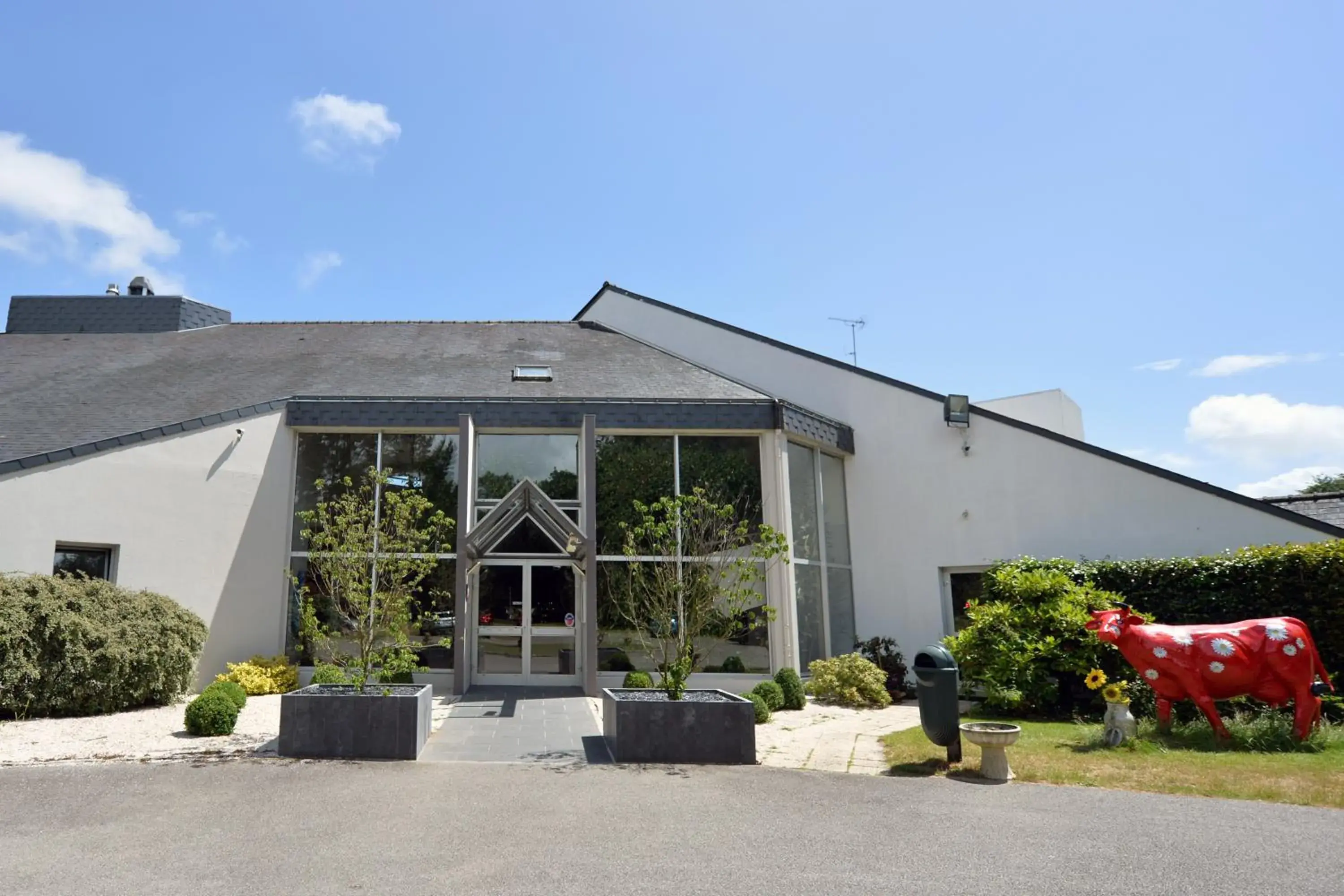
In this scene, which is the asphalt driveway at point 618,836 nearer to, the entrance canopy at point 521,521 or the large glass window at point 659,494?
the entrance canopy at point 521,521

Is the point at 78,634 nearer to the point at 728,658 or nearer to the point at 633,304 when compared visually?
the point at 728,658

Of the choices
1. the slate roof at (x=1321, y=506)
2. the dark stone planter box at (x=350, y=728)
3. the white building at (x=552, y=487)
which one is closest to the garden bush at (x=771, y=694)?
the white building at (x=552, y=487)

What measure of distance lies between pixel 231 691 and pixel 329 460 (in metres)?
5.89

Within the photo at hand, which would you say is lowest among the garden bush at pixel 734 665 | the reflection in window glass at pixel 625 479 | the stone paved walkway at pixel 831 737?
the stone paved walkway at pixel 831 737

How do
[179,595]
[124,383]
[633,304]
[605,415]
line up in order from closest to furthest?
[179,595]
[605,415]
[124,383]
[633,304]

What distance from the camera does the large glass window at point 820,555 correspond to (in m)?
15.7

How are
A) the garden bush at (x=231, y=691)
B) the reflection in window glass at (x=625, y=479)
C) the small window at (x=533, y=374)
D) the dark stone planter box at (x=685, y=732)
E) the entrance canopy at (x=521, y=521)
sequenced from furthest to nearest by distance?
the small window at (x=533, y=374)
the reflection in window glass at (x=625, y=479)
the entrance canopy at (x=521, y=521)
the garden bush at (x=231, y=691)
the dark stone planter box at (x=685, y=732)

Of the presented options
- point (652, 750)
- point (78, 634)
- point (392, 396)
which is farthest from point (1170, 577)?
point (78, 634)

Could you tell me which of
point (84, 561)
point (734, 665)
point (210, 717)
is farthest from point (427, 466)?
point (734, 665)

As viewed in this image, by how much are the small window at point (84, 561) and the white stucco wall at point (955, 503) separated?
12.3 m

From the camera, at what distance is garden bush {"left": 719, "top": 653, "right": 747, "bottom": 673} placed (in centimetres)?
1483

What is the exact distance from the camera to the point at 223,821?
6.13 m

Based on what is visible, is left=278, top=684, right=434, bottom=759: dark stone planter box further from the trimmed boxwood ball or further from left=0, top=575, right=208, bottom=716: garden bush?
left=0, top=575, right=208, bottom=716: garden bush

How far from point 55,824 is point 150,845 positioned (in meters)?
1.06
